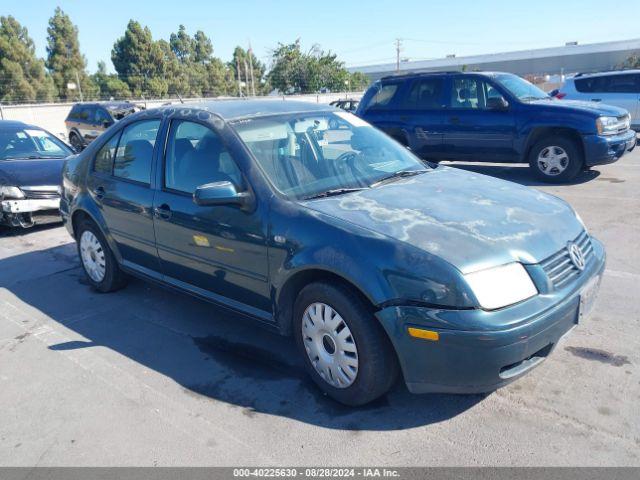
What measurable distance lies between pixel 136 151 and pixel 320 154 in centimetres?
169

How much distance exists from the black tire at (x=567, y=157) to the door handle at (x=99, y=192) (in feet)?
23.1

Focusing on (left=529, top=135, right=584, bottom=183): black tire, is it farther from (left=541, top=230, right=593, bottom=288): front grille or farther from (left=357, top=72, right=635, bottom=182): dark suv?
(left=541, top=230, right=593, bottom=288): front grille

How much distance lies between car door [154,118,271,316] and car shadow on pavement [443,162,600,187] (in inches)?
256

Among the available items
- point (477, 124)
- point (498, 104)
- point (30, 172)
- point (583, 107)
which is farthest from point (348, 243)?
point (583, 107)

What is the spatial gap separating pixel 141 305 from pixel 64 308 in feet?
2.32

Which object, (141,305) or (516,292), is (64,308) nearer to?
(141,305)

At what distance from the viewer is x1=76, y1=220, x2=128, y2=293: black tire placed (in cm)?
494

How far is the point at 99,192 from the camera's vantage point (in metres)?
4.79

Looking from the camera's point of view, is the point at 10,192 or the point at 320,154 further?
the point at 10,192

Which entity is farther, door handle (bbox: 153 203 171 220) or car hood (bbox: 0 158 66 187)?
car hood (bbox: 0 158 66 187)

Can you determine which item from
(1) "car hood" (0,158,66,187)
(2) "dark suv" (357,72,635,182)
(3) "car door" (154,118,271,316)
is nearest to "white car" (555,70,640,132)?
(2) "dark suv" (357,72,635,182)

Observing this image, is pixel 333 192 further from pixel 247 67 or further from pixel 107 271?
pixel 247 67

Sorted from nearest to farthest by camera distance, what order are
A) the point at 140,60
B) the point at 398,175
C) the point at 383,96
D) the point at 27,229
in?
the point at 398,175 → the point at 27,229 → the point at 383,96 → the point at 140,60

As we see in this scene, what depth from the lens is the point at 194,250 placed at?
151 inches
